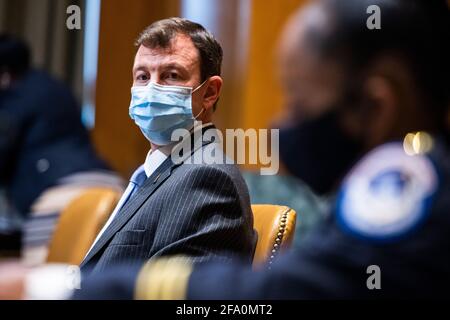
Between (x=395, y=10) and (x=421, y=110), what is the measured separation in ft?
0.38

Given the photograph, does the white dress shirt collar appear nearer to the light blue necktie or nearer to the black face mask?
the light blue necktie

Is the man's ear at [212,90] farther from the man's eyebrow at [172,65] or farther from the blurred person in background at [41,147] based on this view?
the blurred person in background at [41,147]

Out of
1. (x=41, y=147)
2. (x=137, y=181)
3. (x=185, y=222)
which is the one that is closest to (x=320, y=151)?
(x=185, y=222)

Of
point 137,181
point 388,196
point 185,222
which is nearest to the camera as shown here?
point 388,196

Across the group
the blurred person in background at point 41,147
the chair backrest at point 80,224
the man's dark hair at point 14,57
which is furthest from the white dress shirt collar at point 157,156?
the man's dark hair at point 14,57

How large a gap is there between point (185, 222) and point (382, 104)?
75cm

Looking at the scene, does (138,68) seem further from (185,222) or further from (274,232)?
(274,232)

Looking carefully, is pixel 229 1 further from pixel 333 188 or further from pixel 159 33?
pixel 333 188

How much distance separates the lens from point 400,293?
0.85 metres

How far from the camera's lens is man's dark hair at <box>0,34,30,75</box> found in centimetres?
300

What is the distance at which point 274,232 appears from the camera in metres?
1.79

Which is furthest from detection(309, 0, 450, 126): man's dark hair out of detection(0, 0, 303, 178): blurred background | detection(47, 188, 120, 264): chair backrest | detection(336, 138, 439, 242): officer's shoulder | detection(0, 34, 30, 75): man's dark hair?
detection(0, 34, 30, 75): man's dark hair

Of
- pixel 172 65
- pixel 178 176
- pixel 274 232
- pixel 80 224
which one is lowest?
pixel 80 224

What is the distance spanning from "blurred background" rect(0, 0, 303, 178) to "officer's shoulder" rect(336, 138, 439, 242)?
22.4 inches
